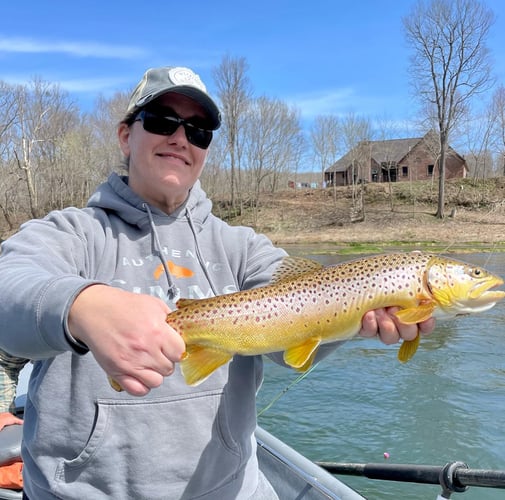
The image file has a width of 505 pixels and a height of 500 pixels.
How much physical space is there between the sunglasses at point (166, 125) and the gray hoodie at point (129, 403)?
324 mm

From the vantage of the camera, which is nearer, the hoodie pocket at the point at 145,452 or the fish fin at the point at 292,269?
the hoodie pocket at the point at 145,452

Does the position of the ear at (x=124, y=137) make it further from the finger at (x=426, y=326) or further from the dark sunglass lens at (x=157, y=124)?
the finger at (x=426, y=326)

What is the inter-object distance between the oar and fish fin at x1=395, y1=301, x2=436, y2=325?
5.04ft

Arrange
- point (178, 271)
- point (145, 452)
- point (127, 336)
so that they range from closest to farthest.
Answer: point (127, 336), point (145, 452), point (178, 271)

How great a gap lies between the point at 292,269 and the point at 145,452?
3.48 ft

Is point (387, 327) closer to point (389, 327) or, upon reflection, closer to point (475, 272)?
point (389, 327)

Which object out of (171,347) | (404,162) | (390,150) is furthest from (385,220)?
(171,347)

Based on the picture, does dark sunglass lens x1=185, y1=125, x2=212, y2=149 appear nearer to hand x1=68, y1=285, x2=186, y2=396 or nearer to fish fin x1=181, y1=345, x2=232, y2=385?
fish fin x1=181, y1=345, x2=232, y2=385

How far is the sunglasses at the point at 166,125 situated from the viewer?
244cm

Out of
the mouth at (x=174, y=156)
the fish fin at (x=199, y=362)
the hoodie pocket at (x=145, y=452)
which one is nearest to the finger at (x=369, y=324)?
the fish fin at (x=199, y=362)

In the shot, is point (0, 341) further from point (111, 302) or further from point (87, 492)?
point (87, 492)

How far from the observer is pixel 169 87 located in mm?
2338

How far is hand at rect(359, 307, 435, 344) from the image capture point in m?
2.39

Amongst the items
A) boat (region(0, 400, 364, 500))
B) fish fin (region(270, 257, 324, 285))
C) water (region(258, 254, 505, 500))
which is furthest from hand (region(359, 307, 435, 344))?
water (region(258, 254, 505, 500))
